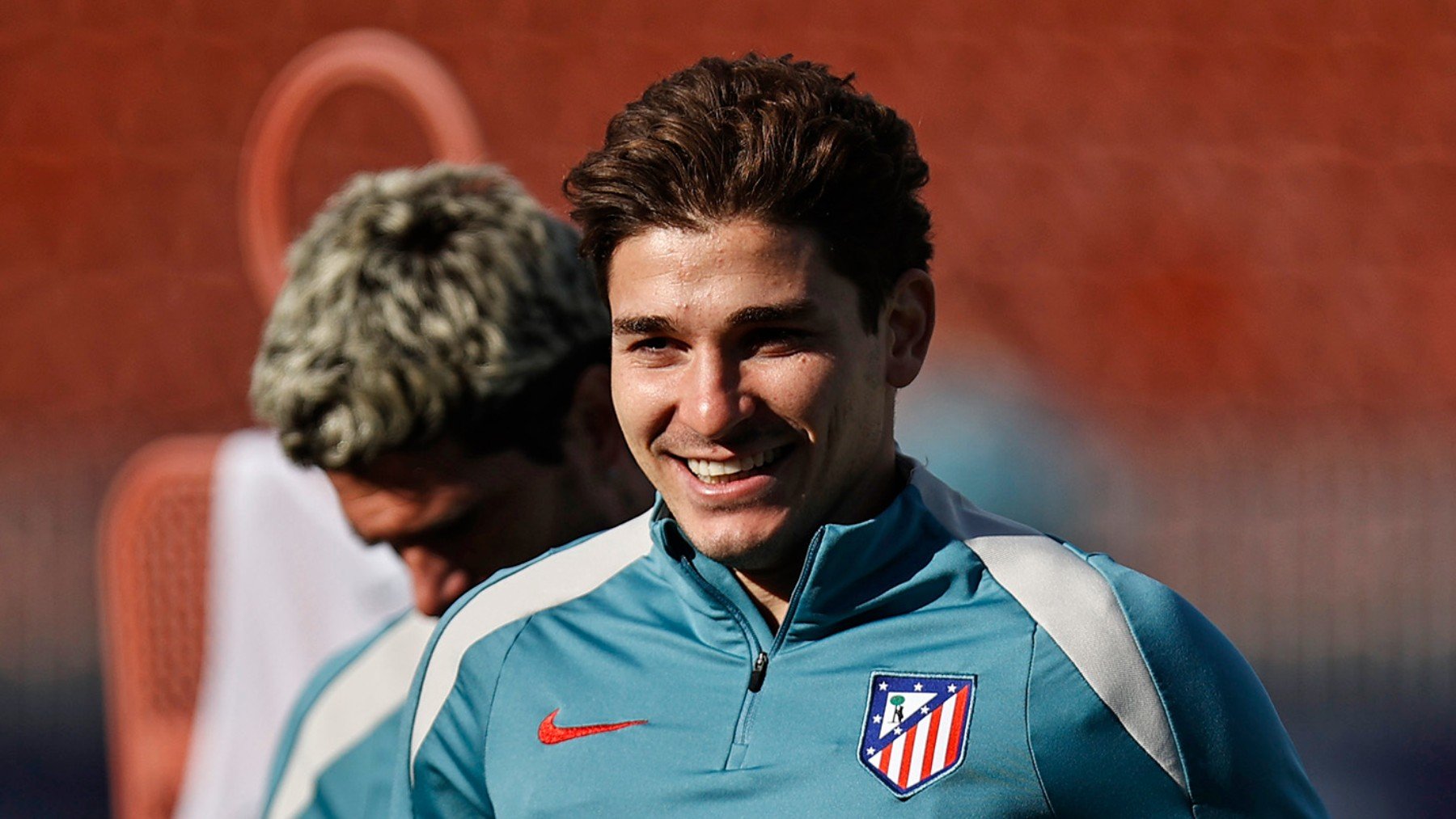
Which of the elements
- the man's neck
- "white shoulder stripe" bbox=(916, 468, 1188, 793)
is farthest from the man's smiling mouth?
"white shoulder stripe" bbox=(916, 468, 1188, 793)

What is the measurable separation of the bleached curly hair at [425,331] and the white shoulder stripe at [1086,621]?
90 centimetres

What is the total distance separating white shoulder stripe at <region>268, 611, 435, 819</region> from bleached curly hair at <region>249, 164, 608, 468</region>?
46 cm

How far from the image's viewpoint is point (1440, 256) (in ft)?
29.4

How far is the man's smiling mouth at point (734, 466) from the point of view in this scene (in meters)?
1.99

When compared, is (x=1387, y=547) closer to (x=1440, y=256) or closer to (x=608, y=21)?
(x=1440, y=256)

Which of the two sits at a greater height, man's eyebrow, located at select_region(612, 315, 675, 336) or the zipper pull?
man's eyebrow, located at select_region(612, 315, 675, 336)

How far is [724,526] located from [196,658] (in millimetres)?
3447

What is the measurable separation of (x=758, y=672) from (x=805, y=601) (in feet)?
0.31

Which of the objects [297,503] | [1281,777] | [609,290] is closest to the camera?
[1281,777]

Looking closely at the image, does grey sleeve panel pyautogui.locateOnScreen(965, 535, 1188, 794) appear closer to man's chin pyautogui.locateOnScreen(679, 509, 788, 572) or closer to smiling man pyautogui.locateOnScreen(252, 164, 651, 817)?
man's chin pyautogui.locateOnScreen(679, 509, 788, 572)

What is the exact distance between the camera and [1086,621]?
194 centimetres

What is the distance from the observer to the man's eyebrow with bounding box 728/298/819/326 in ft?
6.39

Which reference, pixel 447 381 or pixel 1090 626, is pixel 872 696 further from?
pixel 447 381

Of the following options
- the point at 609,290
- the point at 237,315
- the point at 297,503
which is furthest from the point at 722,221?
the point at 237,315
